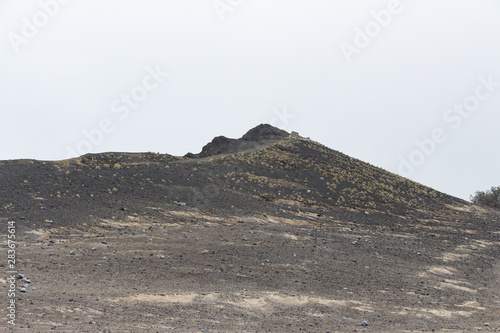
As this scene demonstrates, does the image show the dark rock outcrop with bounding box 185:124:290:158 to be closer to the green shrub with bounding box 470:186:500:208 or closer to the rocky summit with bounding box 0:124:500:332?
the rocky summit with bounding box 0:124:500:332

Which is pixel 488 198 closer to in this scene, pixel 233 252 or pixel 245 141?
pixel 245 141

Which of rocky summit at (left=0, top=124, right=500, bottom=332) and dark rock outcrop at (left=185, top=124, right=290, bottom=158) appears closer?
rocky summit at (left=0, top=124, right=500, bottom=332)

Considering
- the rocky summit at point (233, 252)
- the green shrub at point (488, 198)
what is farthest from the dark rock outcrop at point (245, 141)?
the green shrub at point (488, 198)

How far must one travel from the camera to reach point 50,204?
20625mm

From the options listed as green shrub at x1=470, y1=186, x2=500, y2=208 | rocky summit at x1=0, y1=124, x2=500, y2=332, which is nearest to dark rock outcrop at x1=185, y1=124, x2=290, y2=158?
rocky summit at x1=0, y1=124, x2=500, y2=332

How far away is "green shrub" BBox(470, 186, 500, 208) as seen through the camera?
1934 inches

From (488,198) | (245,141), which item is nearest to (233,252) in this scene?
(245,141)

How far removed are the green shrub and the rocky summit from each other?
16.5 meters

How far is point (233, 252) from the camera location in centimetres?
1695

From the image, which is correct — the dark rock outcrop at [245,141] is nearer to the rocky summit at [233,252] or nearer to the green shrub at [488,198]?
the rocky summit at [233,252]

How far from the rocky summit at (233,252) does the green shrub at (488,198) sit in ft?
54.3

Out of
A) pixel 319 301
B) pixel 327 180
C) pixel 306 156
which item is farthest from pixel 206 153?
pixel 319 301

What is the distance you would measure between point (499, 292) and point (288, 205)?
12151mm

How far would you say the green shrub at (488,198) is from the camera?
4912cm
